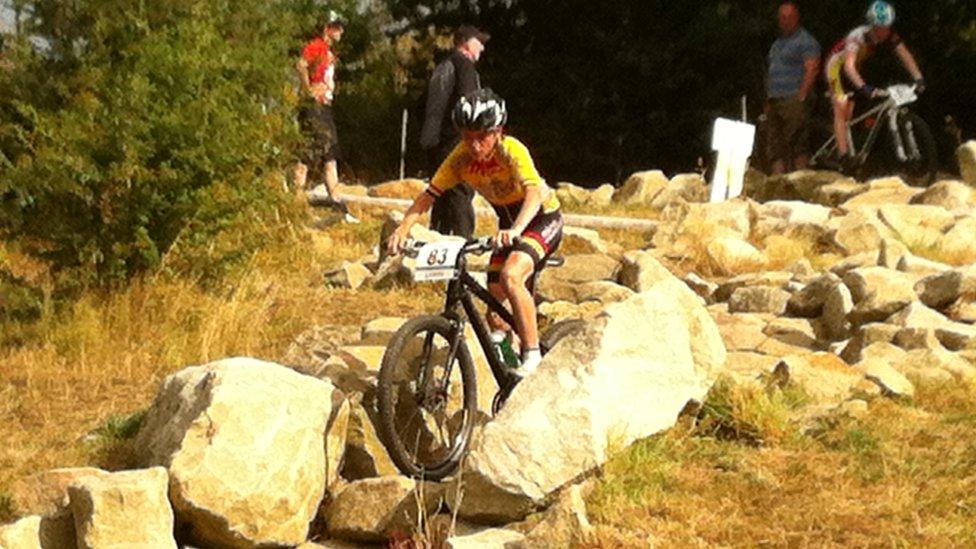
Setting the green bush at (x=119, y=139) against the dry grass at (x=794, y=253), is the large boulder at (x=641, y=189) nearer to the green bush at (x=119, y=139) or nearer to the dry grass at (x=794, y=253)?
the dry grass at (x=794, y=253)

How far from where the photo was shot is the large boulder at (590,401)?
22.2 ft

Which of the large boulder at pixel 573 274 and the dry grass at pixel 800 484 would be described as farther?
the large boulder at pixel 573 274

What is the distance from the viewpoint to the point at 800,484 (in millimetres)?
6984

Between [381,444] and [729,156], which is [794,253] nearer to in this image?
[729,156]

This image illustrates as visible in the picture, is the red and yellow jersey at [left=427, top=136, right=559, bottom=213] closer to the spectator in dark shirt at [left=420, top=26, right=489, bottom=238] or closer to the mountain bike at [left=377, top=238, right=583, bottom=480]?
the mountain bike at [left=377, top=238, right=583, bottom=480]

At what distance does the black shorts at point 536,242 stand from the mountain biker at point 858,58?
8582 millimetres

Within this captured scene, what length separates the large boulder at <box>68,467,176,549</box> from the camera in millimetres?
6781

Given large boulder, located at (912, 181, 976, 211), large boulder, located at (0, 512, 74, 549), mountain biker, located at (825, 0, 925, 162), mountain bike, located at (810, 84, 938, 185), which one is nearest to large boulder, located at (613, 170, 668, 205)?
mountain bike, located at (810, 84, 938, 185)

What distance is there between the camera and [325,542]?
7230 millimetres

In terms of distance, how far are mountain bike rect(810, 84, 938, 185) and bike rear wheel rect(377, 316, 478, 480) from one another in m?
9.68

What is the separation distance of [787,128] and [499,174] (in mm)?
10223

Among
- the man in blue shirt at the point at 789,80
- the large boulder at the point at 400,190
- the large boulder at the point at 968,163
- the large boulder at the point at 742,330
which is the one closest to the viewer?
the large boulder at the point at 742,330

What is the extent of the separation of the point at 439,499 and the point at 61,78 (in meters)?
4.27

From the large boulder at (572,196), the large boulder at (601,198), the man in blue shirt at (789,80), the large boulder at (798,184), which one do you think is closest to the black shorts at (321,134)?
the large boulder at (572,196)
